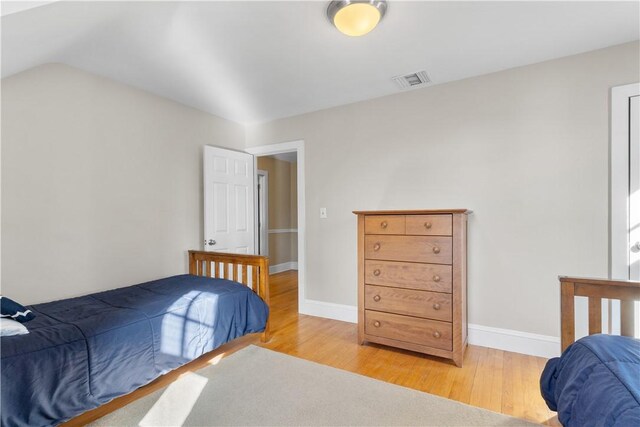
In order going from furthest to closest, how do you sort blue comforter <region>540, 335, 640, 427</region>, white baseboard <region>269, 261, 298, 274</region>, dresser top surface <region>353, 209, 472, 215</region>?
white baseboard <region>269, 261, 298, 274</region>
dresser top surface <region>353, 209, 472, 215</region>
blue comforter <region>540, 335, 640, 427</region>

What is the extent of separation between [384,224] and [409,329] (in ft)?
2.89

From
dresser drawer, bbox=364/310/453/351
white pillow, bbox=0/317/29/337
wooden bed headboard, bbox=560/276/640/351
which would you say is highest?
wooden bed headboard, bbox=560/276/640/351

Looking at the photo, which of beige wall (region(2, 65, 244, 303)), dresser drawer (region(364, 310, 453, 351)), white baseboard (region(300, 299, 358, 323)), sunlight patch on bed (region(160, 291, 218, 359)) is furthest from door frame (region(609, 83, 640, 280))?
beige wall (region(2, 65, 244, 303))

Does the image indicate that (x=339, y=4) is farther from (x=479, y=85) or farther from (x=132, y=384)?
(x=132, y=384)

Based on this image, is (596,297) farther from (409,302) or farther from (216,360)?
(216,360)

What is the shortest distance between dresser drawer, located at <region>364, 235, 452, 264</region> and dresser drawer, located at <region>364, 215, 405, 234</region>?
0.05 metres

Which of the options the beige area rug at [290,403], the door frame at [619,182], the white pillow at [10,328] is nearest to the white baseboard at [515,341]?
the door frame at [619,182]

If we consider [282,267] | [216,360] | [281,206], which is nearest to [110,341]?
[216,360]

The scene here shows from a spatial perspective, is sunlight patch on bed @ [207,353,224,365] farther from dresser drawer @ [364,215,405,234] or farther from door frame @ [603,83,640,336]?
door frame @ [603,83,640,336]

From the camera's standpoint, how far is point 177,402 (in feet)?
6.15

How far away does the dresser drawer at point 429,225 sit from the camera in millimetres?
2339

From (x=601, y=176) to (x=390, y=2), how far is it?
199 cm

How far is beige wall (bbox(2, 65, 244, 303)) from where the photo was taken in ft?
7.23

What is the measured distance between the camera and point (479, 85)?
2.69m
